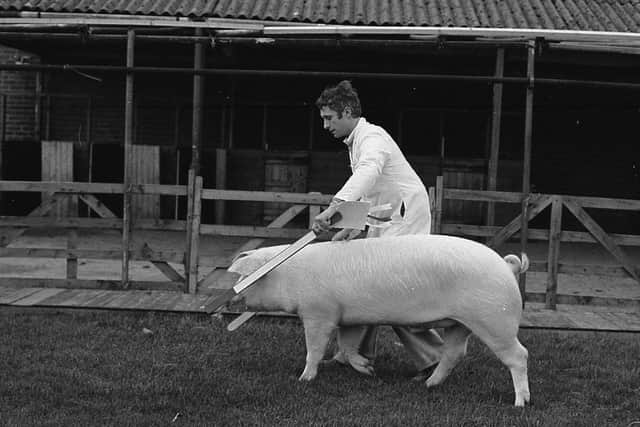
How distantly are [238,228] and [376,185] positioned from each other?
285cm

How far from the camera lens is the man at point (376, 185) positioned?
4.67m

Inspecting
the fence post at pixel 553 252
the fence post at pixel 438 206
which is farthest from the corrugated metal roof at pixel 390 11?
the fence post at pixel 553 252

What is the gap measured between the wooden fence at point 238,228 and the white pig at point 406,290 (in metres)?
2.49

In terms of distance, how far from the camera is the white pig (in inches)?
173

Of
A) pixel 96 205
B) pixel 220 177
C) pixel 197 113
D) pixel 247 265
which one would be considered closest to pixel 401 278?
pixel 247 265

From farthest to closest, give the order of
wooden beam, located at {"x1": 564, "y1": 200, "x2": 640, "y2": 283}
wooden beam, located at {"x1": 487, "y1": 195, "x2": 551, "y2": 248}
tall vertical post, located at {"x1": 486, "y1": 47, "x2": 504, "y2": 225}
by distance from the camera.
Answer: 1. tall vertical post, located at {"x1": 486, "y1": 47, "x2": 504, "y2": 225}
2. wooden beam, located at {"x1": 487, "y1": 195, "x2": 551, "y2": 248}
3. wooden beam, located at {"x1": 564, "y1": 200, "x2": 640, "y2": 283}

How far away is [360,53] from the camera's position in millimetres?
13203

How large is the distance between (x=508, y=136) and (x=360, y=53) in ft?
9.91

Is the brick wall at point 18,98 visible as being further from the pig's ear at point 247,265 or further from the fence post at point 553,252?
the pig's ear at point 247,265

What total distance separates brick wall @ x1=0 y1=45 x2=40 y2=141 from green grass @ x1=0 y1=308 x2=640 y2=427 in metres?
8.21

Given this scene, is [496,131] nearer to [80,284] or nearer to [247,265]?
[80,284]

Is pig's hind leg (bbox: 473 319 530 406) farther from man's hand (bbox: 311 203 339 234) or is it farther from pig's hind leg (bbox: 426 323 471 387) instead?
man's hand (bbox: 311 203 339 234)

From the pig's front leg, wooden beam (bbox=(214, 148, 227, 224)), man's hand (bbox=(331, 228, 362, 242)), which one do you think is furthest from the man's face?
wooden beam (bbox=(214, 148, 227, 224))

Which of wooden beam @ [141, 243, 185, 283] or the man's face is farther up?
the man's face
